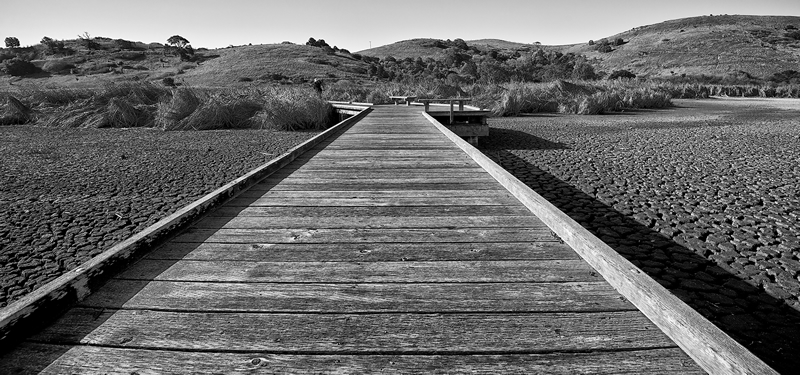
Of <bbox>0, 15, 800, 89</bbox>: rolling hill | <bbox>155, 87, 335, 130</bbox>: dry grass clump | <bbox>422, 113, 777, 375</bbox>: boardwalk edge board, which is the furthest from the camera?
<bbox>0, 15, 800, 89</bbox>: rolling hill

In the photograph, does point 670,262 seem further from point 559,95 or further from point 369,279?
point 559,95

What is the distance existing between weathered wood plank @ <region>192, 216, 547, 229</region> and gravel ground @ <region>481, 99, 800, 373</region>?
1068 millimetres

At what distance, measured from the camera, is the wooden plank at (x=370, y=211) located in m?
2.73

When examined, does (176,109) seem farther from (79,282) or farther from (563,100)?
(563,100)

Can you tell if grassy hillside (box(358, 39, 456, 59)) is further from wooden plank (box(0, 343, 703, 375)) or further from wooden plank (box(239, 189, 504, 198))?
wooden plank (box(0, 343, 703, 375))

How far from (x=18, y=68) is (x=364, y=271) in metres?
54.8

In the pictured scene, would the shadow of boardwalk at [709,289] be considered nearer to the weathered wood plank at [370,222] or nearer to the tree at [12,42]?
the weathered wood plank at [370,222]

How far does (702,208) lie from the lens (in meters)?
4.15

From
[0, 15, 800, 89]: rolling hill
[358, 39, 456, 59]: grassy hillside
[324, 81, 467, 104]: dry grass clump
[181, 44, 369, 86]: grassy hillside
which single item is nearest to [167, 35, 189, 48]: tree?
[0, 15, 800, 89]: rolling hill

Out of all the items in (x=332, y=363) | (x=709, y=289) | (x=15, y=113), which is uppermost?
(x=15, y=113)

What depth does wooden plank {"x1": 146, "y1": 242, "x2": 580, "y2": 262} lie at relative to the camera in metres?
2.03

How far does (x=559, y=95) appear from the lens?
1712 cm

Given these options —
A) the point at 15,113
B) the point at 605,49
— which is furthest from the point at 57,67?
the point at 605,49

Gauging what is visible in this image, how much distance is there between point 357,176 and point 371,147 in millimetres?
1728
